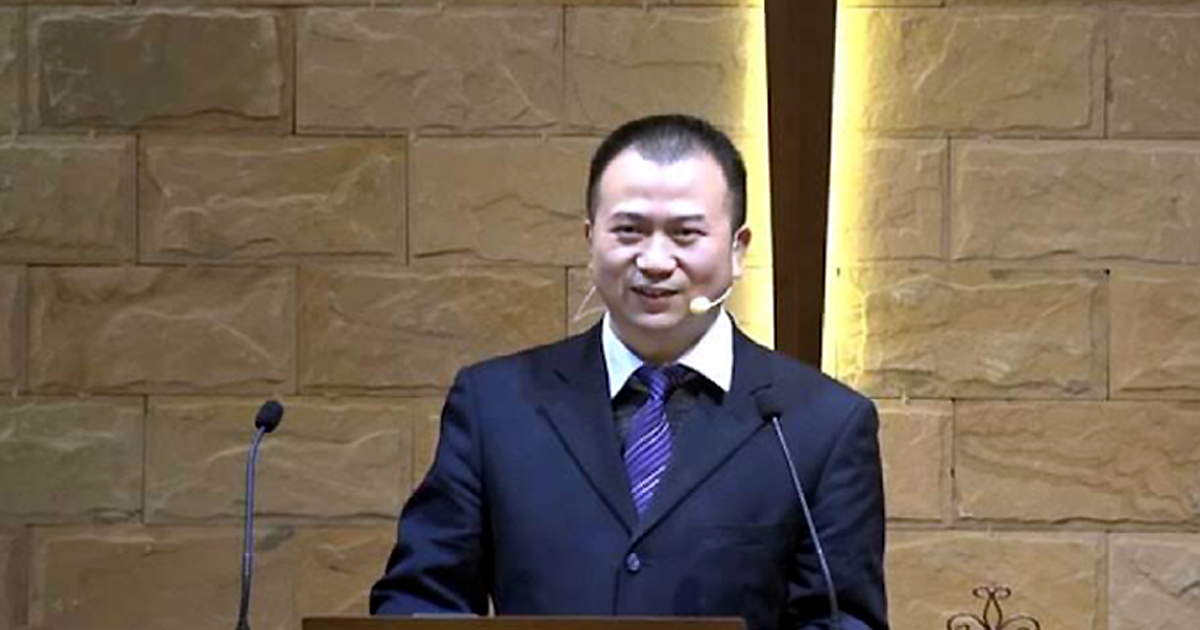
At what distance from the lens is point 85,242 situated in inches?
171

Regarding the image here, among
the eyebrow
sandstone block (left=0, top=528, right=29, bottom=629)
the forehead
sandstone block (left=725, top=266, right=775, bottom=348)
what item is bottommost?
sandstone block (left=0, top=528, right=29, bottom=629)

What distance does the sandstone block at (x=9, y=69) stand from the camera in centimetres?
434

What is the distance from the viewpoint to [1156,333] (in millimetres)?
4273

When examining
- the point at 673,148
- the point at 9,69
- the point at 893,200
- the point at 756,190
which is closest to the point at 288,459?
the point at 9,69

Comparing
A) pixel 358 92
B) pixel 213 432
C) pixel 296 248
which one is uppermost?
pixel 358 92

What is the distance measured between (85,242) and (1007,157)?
173 centimetres

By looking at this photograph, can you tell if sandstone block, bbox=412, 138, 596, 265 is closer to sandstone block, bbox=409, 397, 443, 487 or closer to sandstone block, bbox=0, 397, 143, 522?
sandstone block, bbox=409, 397, 443, 487

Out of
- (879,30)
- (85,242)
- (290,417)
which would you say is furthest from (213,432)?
(879,30)

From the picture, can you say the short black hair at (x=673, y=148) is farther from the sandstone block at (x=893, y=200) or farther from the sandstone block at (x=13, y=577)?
the sandstone block at (x=13, y=577)

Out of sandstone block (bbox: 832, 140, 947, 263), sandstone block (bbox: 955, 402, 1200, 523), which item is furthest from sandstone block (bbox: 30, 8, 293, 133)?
sandstone block (bbox: 955, 402, 1200, 523)

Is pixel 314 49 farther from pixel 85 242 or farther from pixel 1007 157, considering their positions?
pixel 1007 157

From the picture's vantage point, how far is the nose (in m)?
2.76

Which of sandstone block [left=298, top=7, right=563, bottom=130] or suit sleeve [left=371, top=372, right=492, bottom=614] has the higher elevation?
sandstone block [left=298, top=7, right=563, bottom=130]

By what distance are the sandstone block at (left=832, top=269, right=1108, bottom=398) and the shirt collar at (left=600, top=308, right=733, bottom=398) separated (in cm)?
140
